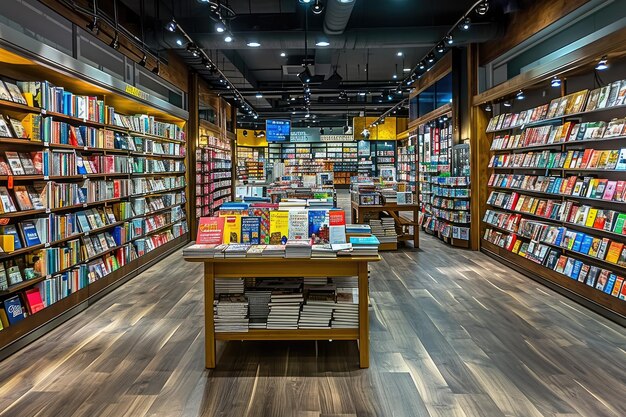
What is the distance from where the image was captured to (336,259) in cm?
346

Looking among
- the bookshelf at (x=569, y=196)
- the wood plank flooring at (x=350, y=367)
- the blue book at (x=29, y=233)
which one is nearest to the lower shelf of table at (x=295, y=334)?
the wood plank flooring at (x=350, y=367)

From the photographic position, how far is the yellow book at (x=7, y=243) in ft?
12.8

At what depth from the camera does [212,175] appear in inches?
481

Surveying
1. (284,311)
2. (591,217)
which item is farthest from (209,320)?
(591,217)

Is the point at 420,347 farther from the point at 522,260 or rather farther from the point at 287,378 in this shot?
the point at 522,260

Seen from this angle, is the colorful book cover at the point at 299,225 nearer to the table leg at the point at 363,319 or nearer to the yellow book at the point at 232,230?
the yellow book at the point at 232,230

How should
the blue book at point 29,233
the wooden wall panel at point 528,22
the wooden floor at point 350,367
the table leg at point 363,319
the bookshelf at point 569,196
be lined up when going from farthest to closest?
the wooden wall panel at point 528,22 → the bookshelf at point 569,196 → the blue book at point 29,233 → the table leg at point 363,319 → the wooden floor at point 350,367

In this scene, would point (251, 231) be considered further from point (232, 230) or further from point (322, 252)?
point (322, 252)

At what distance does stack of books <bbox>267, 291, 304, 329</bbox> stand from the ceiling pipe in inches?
161

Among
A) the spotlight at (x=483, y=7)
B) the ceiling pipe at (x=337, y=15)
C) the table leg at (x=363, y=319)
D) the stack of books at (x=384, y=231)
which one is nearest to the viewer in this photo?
the table leg at (x=363, y=319)

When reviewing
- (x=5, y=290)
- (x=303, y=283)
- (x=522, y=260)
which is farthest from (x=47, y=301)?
(x=522, y=260)

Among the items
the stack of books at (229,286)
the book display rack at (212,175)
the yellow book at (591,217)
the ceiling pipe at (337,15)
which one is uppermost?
the ceiling pipe at (337,15)

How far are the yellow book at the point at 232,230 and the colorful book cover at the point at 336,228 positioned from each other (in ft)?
2.57

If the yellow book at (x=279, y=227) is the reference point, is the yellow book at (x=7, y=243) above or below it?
below
